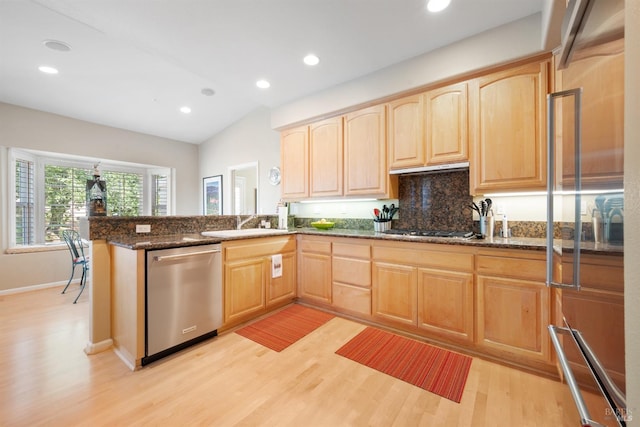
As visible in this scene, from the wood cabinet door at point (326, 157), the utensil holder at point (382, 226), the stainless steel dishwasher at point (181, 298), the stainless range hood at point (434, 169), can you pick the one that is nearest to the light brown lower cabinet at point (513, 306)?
the stainless range hood at point (434, 169)

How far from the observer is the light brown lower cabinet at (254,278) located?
252 cm

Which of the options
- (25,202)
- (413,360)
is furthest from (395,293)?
(25,202)

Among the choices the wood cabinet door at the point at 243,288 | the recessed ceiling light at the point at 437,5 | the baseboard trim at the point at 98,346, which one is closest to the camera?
the recessed ceiling light at the point at 437,5

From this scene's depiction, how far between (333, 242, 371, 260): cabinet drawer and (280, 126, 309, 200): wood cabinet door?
100 cm

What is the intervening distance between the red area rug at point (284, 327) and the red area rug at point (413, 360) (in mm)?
479

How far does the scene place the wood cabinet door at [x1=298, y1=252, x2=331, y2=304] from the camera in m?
2.97

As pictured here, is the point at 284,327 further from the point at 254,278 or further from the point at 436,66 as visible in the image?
the point at 436,66

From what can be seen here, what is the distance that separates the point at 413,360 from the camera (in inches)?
81.1

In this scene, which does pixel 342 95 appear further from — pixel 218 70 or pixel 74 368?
pixel 74 368

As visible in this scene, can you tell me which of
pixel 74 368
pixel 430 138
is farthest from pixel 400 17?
pixel 74 368

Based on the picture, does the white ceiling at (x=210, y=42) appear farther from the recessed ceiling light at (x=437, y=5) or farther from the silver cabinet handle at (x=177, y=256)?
the silver cabinet handle at (x=177, y=256)

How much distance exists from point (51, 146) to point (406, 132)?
522 cm

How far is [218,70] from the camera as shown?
305 centimetres

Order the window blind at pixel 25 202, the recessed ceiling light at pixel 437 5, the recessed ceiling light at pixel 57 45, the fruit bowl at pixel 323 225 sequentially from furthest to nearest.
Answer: the window blind at pixel 25 202, the fruit bowl at pixel 323 225, the recessed ceiling light at pixel 57 45, the recessed ceiling light at pixel 437 5
